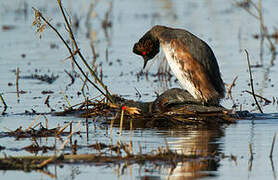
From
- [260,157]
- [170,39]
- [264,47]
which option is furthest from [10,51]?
[260,157]

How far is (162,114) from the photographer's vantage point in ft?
29.9

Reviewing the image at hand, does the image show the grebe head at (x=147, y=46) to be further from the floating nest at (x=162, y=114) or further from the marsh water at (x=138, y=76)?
the marsh water at (x=138, y=76)

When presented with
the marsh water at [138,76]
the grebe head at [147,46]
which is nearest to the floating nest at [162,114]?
the marsh water at [138,76]

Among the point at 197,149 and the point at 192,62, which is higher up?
the point at 192,62

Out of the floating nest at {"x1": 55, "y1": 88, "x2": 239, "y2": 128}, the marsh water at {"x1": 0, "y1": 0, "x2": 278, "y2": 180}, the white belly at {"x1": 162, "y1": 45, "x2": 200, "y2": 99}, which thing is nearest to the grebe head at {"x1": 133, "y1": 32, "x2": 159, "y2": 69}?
the white belly at {"x1": 162, "y1": 45, "x2": 200, "y2": 99}

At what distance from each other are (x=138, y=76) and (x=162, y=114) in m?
4.35

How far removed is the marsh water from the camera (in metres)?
6.61

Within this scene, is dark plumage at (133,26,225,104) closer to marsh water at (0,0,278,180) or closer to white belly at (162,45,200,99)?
white belly at (162,45,200,99)

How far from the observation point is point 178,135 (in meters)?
8.39

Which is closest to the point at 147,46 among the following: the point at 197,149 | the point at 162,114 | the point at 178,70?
the point at 178,70

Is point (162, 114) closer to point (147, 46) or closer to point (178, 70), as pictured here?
point (178, 70)

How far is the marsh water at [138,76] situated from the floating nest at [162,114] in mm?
210

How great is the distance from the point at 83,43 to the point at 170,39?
8004 mm

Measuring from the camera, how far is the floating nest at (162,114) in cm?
912
